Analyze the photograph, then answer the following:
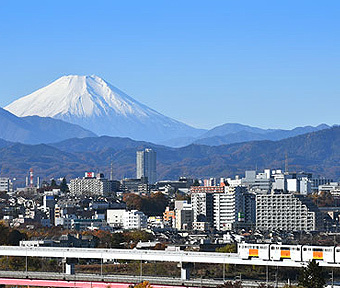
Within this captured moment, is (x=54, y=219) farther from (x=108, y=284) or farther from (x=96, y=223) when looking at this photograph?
(x=108, y=284)

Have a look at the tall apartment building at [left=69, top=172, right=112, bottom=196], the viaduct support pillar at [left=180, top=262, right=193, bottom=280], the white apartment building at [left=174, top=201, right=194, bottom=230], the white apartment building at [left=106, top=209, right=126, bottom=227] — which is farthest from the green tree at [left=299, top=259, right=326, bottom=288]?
the tall apartment building at [left=69, top=172, right=112, bottom=196]

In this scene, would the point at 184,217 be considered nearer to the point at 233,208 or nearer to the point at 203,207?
the point at 203,207

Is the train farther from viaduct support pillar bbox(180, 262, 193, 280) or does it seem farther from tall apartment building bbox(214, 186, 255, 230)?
tall apartment building bbox(214, 186, 255, 230)

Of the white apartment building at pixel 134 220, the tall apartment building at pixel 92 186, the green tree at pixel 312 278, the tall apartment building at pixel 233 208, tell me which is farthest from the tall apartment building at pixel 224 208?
the green tree at pixel 312 278

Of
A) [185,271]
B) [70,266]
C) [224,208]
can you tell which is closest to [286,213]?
[224,208]

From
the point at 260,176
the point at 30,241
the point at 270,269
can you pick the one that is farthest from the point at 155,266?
the point at 260,176
